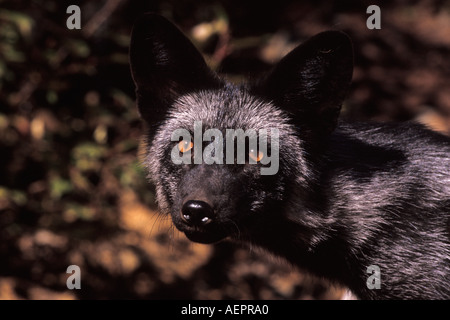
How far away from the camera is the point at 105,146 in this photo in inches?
255

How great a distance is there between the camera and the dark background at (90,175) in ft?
20.1

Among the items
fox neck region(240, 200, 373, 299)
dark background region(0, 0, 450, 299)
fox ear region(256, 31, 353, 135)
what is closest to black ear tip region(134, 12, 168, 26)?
fox ear region(256, 31, 353, 135)

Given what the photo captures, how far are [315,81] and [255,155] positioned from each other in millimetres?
675

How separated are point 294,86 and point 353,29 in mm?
5816

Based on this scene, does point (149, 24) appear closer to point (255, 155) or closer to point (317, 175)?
point (255, 155)

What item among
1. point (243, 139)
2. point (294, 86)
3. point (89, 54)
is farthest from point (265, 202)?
point (89, 54)

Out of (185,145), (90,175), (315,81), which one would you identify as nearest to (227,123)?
(185,145)

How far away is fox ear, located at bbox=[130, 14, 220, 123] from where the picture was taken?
4121 mm

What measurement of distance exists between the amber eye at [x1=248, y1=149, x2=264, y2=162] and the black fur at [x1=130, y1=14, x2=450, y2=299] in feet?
0.27

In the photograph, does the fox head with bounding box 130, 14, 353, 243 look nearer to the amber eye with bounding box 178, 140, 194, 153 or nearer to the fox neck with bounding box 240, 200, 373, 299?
the amber eye with bounding box 178, 140, 194, 153

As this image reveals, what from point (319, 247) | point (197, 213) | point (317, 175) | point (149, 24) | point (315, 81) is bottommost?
point (319, 247)

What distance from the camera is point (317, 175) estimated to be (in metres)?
4.09

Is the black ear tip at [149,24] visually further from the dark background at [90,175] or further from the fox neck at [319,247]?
the dark background at [90,175]
